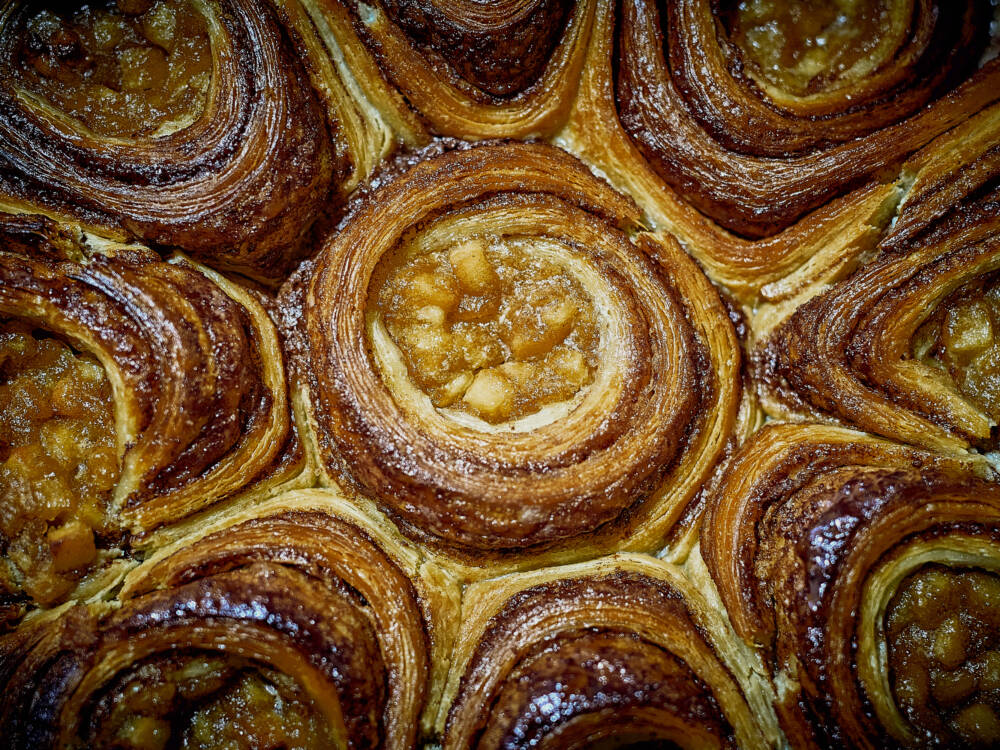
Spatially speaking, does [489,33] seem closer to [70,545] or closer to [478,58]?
[478,58]

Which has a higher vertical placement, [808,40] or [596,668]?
[808,40]

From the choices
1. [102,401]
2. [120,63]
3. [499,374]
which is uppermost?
[120,63]

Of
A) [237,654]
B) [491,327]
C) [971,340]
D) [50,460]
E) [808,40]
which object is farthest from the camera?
[808,40]

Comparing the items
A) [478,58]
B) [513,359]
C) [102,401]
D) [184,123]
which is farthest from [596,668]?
[184,123]

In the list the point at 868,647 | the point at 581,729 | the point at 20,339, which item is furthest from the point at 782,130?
the point at 20,339

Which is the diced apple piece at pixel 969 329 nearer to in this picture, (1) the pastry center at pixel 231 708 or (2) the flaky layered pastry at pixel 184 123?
(2) the flaky layered pastry at pixel 184 123

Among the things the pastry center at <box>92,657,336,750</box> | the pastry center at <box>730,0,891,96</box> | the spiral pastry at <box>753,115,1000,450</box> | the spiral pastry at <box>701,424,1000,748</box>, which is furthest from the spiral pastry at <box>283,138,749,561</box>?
the pastry center at <box>730,0,891,96</box>

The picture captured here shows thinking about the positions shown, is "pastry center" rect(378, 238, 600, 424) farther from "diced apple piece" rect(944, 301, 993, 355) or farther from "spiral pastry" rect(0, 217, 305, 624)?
"diced apple piece" rect(944, 301, 993, 355)
